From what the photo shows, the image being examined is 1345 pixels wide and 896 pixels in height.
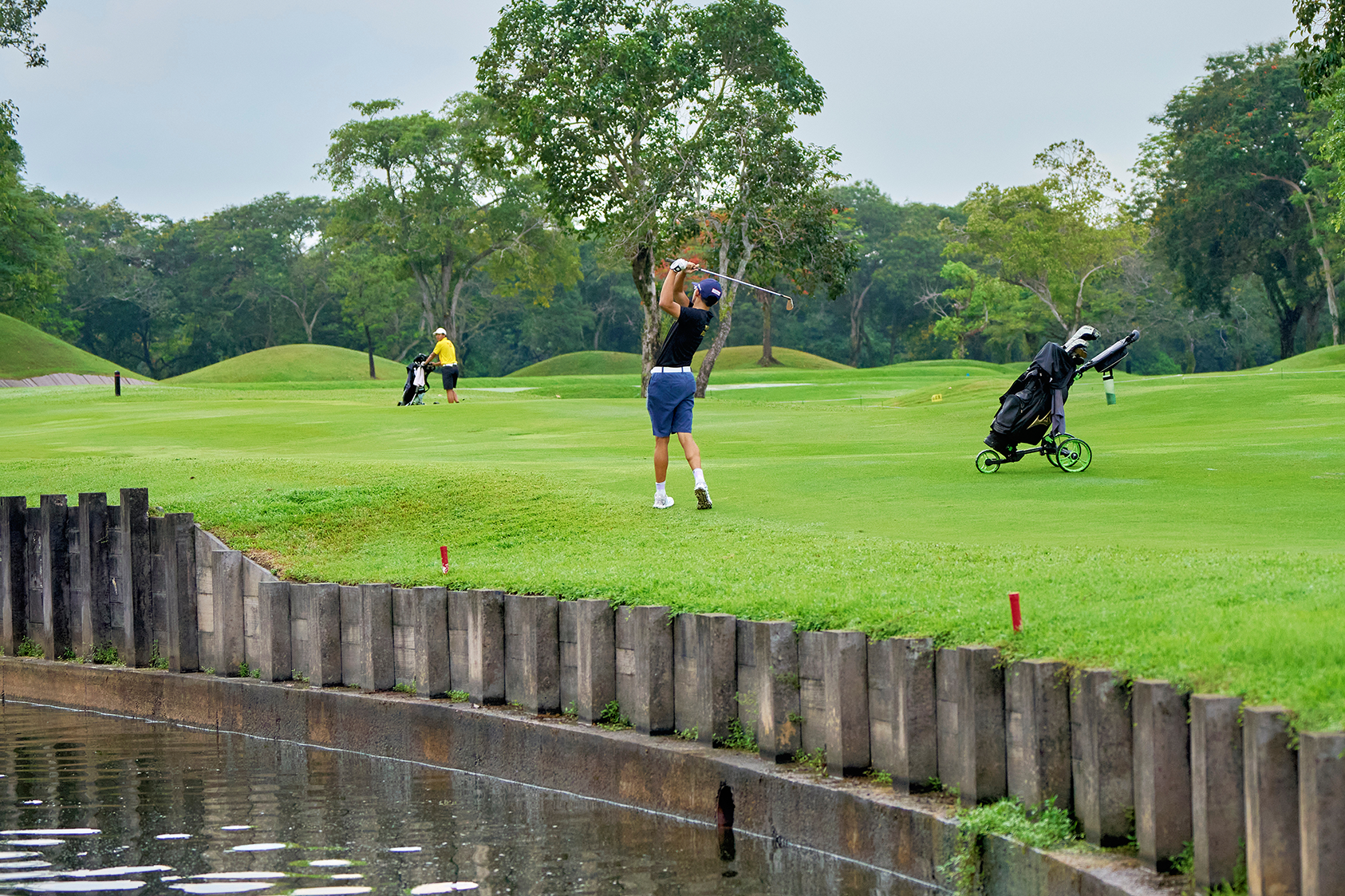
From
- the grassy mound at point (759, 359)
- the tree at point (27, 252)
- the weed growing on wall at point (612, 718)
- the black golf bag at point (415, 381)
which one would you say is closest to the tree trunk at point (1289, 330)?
the grassy mound at point (759, 359)

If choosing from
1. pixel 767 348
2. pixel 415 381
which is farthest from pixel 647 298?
pixel 767 348

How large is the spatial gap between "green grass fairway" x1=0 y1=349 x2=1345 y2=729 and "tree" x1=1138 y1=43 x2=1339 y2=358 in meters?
38.1

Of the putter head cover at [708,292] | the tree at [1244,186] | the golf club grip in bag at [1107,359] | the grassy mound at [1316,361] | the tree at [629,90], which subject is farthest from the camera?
the tree at [1244,186]

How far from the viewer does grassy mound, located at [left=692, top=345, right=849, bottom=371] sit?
83562 mm

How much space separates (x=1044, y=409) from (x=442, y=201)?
2313 inches

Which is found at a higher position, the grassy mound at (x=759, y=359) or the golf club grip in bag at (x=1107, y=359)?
the grassy mound at (x=759, y=359)

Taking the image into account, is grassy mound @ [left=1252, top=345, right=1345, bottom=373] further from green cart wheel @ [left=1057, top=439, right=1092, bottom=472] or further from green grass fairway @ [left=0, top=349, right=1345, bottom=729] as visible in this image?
green cart wheel @ [left=1057, top=439, right=1092, bottom=472]

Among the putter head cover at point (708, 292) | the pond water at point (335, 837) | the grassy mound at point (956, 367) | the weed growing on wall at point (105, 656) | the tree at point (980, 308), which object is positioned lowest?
the pond water at point (335, 837)

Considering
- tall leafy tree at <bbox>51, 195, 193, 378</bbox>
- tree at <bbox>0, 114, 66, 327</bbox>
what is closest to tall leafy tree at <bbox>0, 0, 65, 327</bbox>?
tree at <bbox>0, 114, 66, 327</bbox>

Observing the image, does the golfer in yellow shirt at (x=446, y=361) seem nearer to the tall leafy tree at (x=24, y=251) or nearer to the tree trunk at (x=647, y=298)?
the tree trunk at (x=647, y=298)

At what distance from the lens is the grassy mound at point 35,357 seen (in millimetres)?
65688

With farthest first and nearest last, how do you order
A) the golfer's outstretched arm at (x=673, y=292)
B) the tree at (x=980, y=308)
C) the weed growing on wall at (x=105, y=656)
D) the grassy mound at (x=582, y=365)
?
the grassy mound at (x=582, y=365) → the tree at (x=980, y=308) → the golfer's outstretched arm at (x=673, y=292) → the weed growing on wall at (x=105, y=656)

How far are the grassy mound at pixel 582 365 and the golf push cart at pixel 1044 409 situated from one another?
67.6 m

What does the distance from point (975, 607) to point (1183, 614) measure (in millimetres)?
1043
